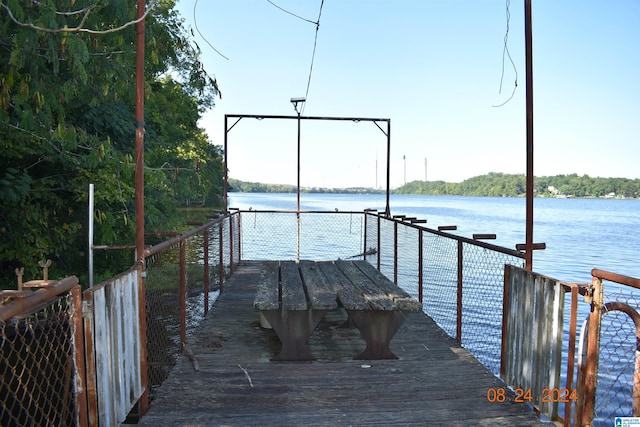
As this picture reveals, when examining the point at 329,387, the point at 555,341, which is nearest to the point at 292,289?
the point at 329,387

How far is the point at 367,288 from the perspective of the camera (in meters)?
4.46

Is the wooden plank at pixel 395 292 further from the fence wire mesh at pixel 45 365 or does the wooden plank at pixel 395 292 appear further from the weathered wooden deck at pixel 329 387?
the fence wire mesh at pixel 45 365

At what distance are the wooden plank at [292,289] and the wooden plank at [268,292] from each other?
61mm

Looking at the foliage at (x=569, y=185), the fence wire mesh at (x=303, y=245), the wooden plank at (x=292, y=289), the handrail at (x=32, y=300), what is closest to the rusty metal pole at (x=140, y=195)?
the handrail at (x=32, y=300)

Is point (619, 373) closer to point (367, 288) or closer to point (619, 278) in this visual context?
point (367, 288)

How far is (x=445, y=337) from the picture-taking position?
4789 mm

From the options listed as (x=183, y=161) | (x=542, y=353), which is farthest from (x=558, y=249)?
(x=542, y=353)

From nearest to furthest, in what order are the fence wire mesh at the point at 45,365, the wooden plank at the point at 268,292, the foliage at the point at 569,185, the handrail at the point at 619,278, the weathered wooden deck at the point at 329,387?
1. the fence wire mesh at the point at 45,365
2. the handrail at the point at 619,278
3. the weathered wooden deck at the point at 329,387
4. the wooden plank at the point at 268,292
5. the foliage at the point at 569,185

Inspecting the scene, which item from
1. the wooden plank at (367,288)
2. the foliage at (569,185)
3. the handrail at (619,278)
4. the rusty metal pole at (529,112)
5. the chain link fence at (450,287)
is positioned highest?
the foliage at (569,185)

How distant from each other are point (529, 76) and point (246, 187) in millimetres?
180421

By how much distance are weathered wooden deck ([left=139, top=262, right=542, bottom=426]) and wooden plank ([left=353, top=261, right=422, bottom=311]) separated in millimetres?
519

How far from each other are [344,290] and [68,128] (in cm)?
319

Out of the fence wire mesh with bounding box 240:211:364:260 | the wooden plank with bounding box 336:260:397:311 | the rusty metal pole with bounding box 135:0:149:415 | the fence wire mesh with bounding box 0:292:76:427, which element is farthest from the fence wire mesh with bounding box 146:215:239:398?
the fence wire mesh with bounding box 240:211:364:260

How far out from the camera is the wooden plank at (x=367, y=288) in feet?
12.5
